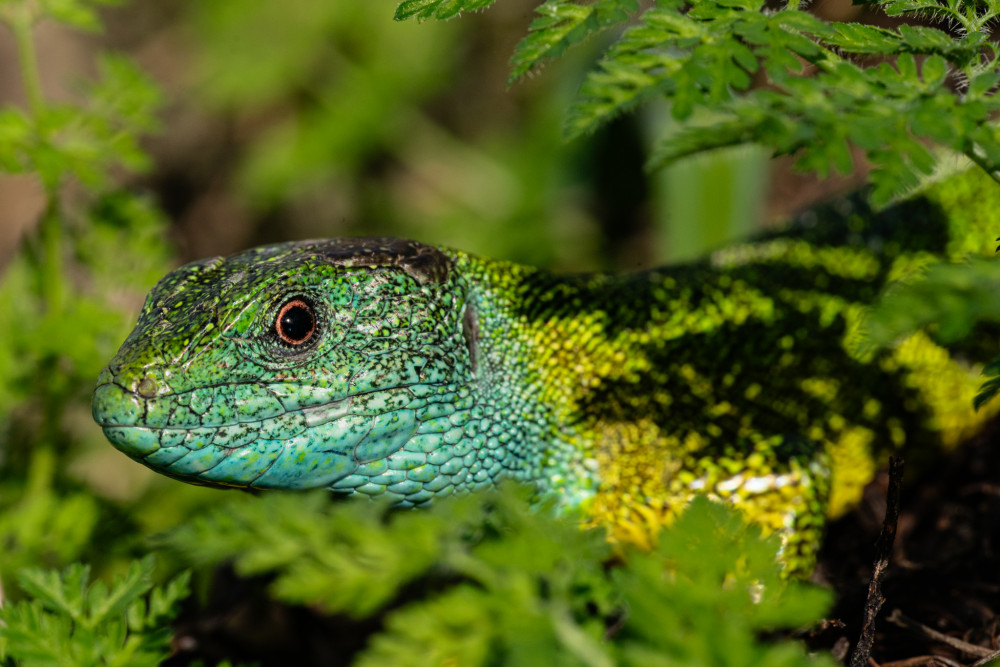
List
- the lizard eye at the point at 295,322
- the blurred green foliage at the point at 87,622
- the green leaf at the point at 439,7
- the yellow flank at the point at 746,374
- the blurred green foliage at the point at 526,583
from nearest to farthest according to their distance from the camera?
the blurred green foliage at the point at 526,583
the blurred green foliage at the point at 87,622
the green leaf at the point at 439,7
the lizard eye at the point at 295,322
the yellow flank at the point at 746,374

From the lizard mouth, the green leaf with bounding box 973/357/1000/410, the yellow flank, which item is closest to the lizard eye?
the lizard mouth

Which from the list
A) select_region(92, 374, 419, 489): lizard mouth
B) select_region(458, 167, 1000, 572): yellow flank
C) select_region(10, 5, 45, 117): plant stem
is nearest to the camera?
select_region(92, 374, 419, 489): lizard mouth

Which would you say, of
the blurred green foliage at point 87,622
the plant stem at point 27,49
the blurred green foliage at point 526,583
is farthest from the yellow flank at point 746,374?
the plant stem at point 27,49

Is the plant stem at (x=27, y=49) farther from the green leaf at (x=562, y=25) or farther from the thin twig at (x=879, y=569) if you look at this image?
the thin twig at (x=879, y=569)

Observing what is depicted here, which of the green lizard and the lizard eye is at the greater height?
the lizard eye

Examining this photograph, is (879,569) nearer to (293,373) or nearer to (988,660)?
(988,660)

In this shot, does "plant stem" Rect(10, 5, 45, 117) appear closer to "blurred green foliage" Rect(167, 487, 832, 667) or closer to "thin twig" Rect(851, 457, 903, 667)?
"blurred green foliage" Rect(167, 487, 832, 667)

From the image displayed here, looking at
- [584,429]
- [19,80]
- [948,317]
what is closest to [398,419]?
[584,429]
